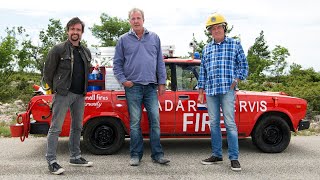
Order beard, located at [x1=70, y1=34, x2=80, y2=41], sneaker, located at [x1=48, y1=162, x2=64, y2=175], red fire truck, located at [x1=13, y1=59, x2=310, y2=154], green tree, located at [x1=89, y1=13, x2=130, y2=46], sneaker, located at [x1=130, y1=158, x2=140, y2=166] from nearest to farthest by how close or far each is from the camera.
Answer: sneaker, located at [x1=48, y1=162, x2=64, y2=175]
beard, located at [x1=70, y1=34, x2=80, y2=41]
sneaker, located at [x1=130, y1=158, x2=140, y2=166]
red fire truck, located at [x1=13, y1=59, x2=310, y2=154]
green tree, located at [x1=89, y1=13, x2=130, y2=46]

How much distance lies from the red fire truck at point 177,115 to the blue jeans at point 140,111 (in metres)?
0.56

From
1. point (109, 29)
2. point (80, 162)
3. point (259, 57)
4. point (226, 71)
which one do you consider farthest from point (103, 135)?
point (109, 29)

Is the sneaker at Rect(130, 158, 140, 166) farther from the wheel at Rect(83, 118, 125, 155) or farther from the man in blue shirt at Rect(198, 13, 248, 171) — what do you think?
the man in blue shirt at Rect(198, 13, 248, 171)

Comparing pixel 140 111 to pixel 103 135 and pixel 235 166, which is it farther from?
pixel 235 166

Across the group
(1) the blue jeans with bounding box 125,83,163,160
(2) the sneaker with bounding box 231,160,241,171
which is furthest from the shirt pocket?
(2) the sneaker with bounding box 231,160,241,171

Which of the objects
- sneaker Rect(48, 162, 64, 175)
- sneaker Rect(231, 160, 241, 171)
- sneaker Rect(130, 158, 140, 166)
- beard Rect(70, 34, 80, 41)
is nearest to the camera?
sneaker Rect(48, 162, 64, 175)

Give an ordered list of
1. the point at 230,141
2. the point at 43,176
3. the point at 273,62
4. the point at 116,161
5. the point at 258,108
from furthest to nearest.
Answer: the point at 273,62
the point at 258,108
the point at 116,161
the point at 230,141
the point at 43,176

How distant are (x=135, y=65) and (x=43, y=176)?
182 cm

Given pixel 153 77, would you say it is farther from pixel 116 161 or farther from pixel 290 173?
pixel 290 173

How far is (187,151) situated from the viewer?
6555mm

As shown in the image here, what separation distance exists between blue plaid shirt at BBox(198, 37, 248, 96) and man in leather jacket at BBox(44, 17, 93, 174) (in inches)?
65.9

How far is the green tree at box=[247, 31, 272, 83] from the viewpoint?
118 feet

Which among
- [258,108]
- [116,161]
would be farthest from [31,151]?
[258,108]

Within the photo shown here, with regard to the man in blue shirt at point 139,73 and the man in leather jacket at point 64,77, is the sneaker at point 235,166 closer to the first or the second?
the man in blue shirt at point 139,73
